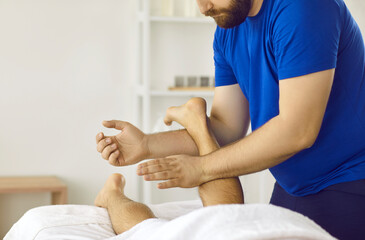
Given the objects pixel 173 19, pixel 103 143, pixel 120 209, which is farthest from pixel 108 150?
pixel 173 19

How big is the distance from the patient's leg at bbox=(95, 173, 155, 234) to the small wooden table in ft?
4.01

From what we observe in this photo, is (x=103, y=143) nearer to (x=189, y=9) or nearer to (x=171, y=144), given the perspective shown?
(x=171, y=144)

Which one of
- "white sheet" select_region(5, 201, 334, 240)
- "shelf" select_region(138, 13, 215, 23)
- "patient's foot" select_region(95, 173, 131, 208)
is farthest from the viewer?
"shelf" select_region(138, 13, 215, 23)

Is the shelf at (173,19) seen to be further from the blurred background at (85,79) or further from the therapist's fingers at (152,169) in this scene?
the therapist's fingers at (152,169)

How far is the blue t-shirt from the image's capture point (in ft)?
4.11

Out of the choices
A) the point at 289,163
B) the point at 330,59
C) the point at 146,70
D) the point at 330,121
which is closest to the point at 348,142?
the point at 330,121

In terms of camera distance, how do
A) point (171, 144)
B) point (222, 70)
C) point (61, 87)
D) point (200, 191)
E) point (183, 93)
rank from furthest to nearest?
point (61, 87) < point (183, 93) < point (222, 70) < point (171, 144) < point (200, 191)

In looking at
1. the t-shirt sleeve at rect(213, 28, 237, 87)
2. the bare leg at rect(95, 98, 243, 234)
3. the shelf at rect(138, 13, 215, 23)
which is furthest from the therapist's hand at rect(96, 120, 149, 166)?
the shelf at rect(138, 13, 215, 23)

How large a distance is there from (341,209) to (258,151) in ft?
1.12

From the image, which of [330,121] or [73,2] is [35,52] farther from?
[330,121]

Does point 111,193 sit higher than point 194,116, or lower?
lower

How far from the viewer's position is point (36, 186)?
290 cm

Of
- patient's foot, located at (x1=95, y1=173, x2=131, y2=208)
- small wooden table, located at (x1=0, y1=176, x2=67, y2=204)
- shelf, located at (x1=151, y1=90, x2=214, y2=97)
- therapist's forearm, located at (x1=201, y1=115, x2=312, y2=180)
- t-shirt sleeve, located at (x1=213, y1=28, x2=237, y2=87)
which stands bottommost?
small wooden table, located at (x1=0, y1=176, x2=67, y2=204)

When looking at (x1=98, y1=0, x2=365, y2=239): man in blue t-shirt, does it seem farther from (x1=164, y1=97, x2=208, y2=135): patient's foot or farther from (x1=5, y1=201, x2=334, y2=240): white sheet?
(x1=5, y1=201, x2=334, y2=240): white sheet
